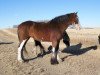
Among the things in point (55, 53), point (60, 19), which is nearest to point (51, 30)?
point (60, 19)

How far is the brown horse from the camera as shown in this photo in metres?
13.8

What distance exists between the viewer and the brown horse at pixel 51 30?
13820 mm

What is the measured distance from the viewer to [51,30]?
45.8 feet

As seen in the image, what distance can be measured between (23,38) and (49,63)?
1.89 meters

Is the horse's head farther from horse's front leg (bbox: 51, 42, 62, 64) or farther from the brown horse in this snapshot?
horse's front leg (bbox: 51, 42, 62, 64)

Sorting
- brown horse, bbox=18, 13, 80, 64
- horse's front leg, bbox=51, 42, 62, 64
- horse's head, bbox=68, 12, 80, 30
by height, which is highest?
horse's head, bbox=68, 12, 80, 30

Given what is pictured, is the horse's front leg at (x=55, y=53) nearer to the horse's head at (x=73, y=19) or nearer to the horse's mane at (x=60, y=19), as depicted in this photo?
the horse's mane at (x=60, y=19)

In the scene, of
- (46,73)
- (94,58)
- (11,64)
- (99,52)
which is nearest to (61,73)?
(46,73)

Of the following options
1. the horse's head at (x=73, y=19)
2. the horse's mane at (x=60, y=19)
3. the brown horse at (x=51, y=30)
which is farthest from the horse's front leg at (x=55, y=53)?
the horse's head at (x=73, y=19)

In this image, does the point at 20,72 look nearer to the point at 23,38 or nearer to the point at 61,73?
the point at 61,73

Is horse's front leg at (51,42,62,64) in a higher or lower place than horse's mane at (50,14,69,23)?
lower

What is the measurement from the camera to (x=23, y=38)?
14.5 meters

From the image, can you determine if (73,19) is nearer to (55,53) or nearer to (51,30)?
(51,30)

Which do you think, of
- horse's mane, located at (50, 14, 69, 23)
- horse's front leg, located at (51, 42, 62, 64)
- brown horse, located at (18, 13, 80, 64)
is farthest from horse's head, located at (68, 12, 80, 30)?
horse's front leg, located at (51, 42, 62, 64)
